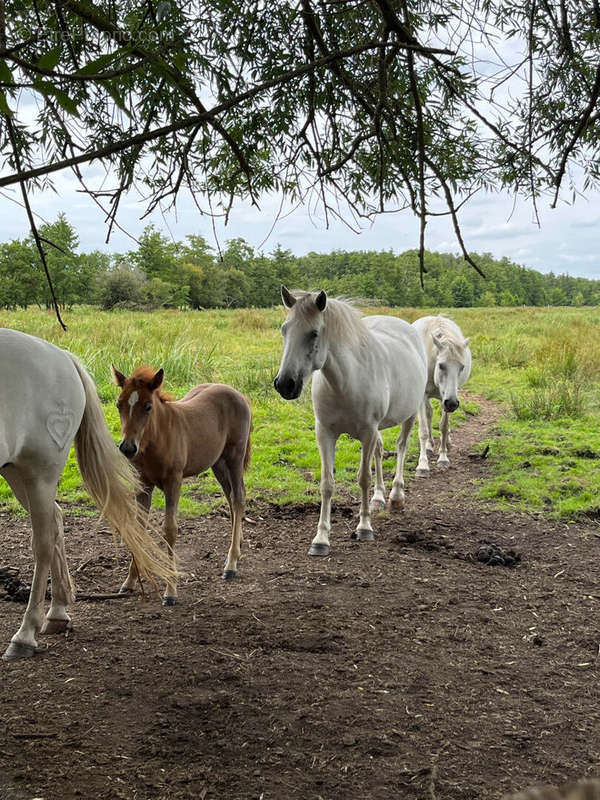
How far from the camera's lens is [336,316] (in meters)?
5.24

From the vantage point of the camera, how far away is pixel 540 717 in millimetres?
3027

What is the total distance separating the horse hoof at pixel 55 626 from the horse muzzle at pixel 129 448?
3.13 feet

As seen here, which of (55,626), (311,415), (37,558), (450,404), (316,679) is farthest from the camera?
(311,415)

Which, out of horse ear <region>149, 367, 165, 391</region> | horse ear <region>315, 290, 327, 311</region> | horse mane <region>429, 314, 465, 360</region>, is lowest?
horse ear <region>149, 367, 165, 391</region>

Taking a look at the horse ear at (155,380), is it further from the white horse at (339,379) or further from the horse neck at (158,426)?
the white horse at (339,379)

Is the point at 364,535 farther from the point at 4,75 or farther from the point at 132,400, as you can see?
the point at 4,75

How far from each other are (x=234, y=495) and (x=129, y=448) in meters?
1.16

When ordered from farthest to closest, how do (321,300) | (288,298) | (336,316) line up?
(336,316)
(288,298)
(321,300)

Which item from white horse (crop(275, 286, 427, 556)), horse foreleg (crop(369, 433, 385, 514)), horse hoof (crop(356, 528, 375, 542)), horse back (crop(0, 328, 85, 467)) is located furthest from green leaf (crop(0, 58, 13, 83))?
horse foreleg (crop(369, 433, 385, 514))

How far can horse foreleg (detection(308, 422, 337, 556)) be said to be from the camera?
5.21 m

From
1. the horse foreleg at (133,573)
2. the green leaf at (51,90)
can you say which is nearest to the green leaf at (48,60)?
the green leaf at (51,90)

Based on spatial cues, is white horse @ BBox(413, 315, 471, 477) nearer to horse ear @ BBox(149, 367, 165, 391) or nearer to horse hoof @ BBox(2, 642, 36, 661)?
horse ear @ BBox(149, 367, 165, 391)

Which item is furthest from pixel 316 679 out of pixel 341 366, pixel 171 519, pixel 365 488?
pixel 341 366

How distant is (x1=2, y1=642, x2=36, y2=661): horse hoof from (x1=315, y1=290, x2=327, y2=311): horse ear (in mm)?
2860
